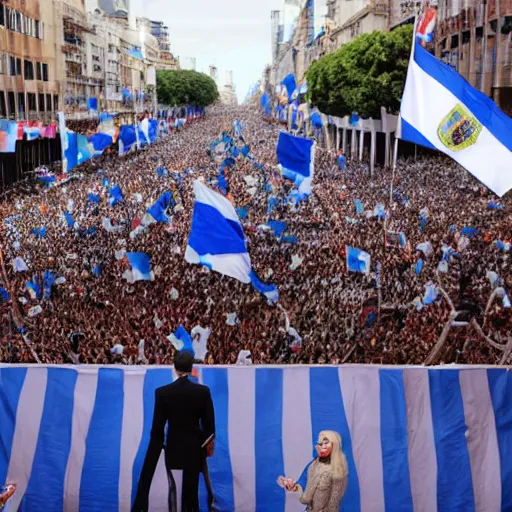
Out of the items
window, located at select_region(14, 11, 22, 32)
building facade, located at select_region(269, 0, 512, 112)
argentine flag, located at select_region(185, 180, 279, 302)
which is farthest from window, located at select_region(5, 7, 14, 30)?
argentine flag, located at select_region(185, 180, 279, 302)

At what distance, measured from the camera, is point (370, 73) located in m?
44.6

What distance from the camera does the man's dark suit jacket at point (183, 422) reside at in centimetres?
529

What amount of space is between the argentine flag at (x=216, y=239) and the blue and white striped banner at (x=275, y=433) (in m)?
6.09

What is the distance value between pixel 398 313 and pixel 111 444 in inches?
317

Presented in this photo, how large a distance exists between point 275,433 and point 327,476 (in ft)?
4.86

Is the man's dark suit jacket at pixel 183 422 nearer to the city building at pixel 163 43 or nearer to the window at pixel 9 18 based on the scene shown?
the window at pixel 9 18

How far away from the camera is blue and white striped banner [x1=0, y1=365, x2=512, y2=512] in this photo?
21.1 feet

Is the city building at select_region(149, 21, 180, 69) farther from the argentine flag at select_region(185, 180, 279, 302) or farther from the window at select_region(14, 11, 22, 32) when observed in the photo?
the argentine flag at select_region(185, 180, 279, 302)

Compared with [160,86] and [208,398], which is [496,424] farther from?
[160,86]

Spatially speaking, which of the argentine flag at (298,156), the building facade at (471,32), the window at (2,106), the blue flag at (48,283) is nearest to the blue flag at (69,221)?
the argentine flag at (298,156)

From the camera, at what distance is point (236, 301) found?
14.5m

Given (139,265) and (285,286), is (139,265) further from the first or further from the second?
(285,286)

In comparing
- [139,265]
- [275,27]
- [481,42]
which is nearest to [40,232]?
[139,265]

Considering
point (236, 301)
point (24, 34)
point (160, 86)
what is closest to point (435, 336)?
point (236, 301)
